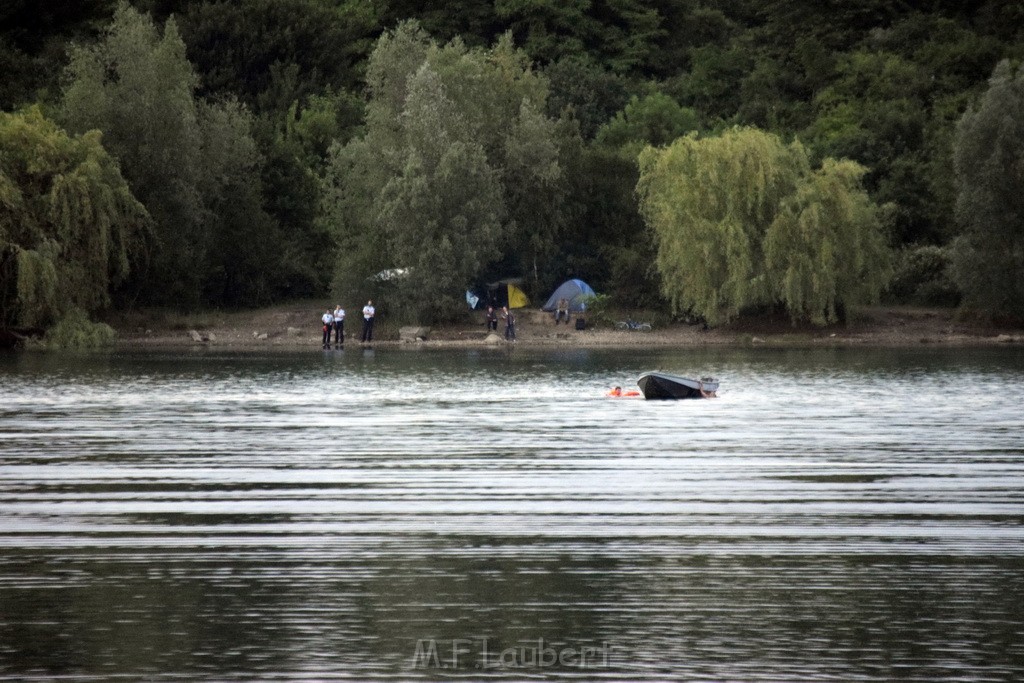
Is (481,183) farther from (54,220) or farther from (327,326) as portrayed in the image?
(54,220)

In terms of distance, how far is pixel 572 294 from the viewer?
87125 millimetres

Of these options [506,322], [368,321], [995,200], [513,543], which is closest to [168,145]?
[368,321]

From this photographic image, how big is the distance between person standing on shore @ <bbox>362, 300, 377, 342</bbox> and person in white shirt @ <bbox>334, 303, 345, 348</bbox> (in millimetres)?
1092

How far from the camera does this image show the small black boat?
43.9m

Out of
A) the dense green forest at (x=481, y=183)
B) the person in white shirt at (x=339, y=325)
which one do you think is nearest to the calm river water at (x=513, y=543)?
the dense green forest at (x=481, y=183)

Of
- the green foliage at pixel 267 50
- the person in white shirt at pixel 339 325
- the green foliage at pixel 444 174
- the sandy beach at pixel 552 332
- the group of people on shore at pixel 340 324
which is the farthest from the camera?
the green foliage at pixel 267 50

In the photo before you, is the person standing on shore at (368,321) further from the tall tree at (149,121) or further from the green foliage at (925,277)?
the green foliage at (925,277)

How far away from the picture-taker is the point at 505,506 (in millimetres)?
22922

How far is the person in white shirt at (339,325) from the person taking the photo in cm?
7975

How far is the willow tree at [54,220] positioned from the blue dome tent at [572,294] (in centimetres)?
2217

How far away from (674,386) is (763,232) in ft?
117

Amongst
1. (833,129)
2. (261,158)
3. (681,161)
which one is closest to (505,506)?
(681,161)

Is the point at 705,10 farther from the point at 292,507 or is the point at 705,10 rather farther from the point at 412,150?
the point at 292,507

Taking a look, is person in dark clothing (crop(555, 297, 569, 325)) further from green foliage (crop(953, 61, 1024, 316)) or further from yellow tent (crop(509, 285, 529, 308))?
green foliage (crop(953, 61, 1024, 316))
